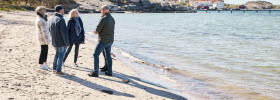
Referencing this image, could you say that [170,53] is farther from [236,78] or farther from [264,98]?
[264,98]

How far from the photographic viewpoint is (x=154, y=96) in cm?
825

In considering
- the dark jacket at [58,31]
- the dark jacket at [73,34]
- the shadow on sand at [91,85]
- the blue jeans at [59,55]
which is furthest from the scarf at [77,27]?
the shadow on sand at [91,85]

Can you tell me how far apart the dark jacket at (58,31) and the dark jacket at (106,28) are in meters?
1.03

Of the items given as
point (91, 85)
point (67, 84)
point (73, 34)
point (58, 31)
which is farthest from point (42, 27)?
point (91, 85)

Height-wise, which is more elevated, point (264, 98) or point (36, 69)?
point (36, 69)

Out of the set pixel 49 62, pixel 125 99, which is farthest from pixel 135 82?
pixel 49 62

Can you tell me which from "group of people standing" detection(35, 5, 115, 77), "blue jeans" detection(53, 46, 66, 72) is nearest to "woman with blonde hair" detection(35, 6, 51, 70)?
"group of people standing" detection(35, 5, 115, 77)

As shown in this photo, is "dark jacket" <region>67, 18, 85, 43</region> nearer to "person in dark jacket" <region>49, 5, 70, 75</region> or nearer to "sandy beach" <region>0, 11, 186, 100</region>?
"sandy beach" <region>0, 11, 186, 100</region>

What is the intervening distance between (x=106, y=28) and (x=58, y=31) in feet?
4.80

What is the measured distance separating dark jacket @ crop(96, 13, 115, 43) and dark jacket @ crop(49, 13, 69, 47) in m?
1.03

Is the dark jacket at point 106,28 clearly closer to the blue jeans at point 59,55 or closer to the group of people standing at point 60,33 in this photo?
the group of people standing at point 60,33

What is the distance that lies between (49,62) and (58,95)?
4532mm

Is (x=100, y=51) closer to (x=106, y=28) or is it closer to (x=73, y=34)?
(x=106, y=28)

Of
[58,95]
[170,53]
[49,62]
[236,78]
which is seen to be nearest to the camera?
[58,95]
